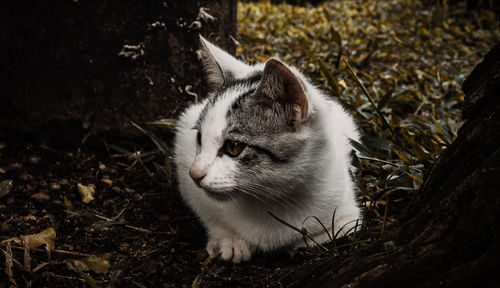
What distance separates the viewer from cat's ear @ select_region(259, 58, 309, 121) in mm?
1777

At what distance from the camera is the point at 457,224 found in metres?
1.28

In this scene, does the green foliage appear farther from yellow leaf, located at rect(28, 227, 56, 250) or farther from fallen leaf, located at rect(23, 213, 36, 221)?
fallen leaf, located at rect(23, 213, 36, 221)

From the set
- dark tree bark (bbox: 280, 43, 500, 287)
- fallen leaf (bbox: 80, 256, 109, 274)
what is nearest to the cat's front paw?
fallen leaf (bbox: 80, 256, 109, 274)

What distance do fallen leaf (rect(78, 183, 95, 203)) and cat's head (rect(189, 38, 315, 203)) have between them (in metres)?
0.95

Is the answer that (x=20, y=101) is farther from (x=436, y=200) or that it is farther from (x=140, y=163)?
(x=436, y=200)

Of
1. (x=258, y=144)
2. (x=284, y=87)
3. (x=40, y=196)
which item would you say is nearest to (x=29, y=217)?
(x=40, y=196)

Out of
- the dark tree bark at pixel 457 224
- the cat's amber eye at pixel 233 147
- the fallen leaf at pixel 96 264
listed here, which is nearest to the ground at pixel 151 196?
the fallen leaf at pixel 96 264

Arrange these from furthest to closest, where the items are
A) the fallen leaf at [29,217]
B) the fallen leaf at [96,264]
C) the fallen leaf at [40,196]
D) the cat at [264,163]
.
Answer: the fallen leaf at [40,196]
the fallen leaf at [29,217]
the fallen leaf at [96,264]
the cat at [264,163]

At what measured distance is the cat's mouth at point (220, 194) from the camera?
1.87 m

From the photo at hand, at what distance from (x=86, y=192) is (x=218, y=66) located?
3.66 feet

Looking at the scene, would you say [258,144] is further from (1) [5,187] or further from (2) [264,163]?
(1) [5,187]

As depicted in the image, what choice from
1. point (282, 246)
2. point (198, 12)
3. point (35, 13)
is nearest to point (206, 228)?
point (282, 246)

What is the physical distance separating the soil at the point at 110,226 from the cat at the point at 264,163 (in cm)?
15

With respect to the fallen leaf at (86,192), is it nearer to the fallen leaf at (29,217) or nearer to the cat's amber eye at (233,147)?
the fallen leaf at (29,217)
